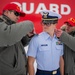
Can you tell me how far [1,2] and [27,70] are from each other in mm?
2810

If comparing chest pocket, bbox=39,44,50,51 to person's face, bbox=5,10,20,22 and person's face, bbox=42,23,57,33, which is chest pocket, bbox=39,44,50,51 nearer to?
person's face, bbox=42,23,57,33

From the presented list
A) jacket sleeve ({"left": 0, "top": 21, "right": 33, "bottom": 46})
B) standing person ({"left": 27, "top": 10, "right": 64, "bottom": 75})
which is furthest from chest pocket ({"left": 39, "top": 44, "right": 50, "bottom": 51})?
jacket sleeve ({"left": 0, "top": 21, "right": 33, "bottom": 46})

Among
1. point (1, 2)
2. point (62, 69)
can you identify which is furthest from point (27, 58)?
point (1, 2)

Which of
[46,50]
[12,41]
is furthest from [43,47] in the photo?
[12,41]

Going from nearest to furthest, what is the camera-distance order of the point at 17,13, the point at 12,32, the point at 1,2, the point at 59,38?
1. the point at 12,32
2. the point at 17,13
3. the point at 59,38
4. the point at 1,2

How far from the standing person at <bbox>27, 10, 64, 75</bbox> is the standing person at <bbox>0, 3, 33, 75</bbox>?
100 mm

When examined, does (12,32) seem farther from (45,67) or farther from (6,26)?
(45,67)

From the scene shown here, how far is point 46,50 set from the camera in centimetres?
189

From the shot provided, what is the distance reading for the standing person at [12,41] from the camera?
159 cm

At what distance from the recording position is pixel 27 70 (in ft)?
6.43

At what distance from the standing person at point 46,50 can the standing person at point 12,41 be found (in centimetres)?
10

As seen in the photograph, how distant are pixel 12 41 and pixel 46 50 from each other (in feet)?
1.36

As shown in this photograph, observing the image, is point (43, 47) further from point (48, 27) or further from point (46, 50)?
point (48, 27)

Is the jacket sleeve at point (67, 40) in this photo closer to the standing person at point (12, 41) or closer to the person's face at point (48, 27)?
the person's face at point (48, 27)
